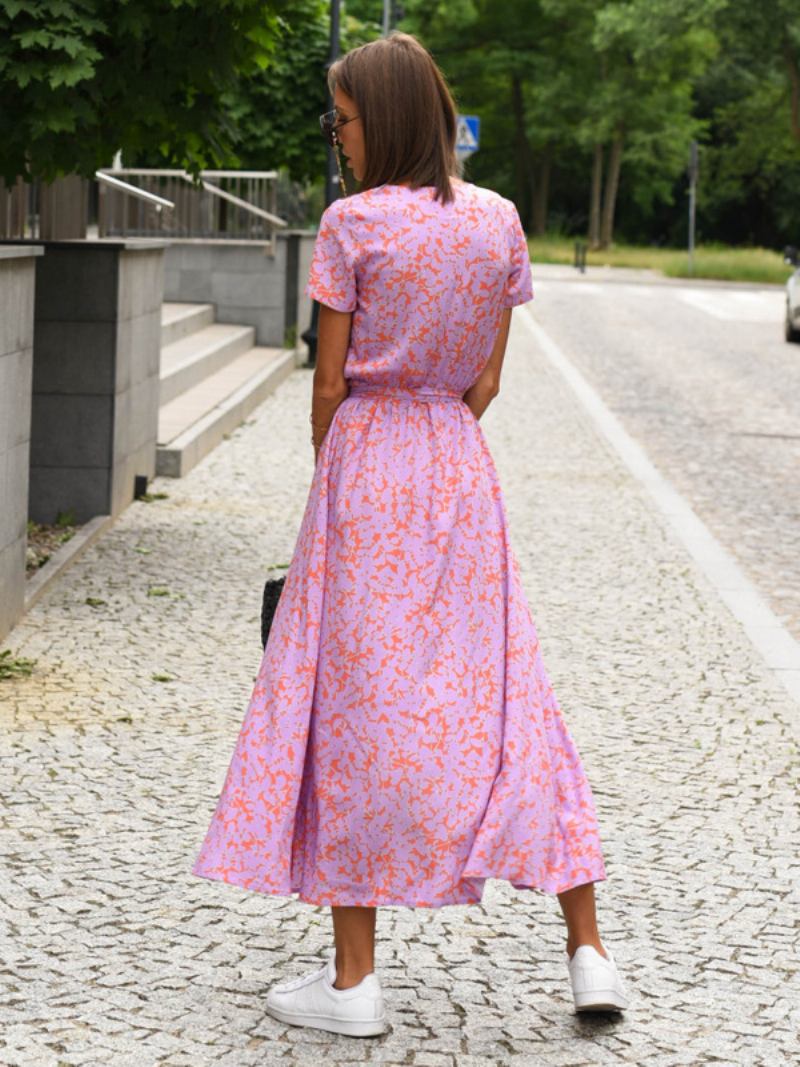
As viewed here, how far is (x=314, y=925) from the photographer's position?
13.7 feet

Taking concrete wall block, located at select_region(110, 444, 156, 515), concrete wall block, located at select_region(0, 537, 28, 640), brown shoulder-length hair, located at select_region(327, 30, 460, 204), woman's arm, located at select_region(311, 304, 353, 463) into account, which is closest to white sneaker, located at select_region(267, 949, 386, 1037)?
woman's arm, located at select_region(311, 304, 353, 463)

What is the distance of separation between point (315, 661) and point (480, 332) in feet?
2.21

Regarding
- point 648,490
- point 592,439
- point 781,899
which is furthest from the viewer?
point 592,439

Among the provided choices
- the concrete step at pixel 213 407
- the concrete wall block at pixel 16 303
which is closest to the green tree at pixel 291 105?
the concrete step at pixel 213 407

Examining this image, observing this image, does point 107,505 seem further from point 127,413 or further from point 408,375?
point 408,375

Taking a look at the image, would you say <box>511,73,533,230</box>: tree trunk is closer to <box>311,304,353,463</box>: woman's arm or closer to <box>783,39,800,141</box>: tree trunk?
<box>783,39,800,141</box>: tree trunk

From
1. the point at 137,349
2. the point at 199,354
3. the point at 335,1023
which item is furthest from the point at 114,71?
the point at 199,354

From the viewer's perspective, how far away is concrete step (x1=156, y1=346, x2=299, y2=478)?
11453 mm

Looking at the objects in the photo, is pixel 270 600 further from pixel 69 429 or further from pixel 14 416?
pixel 69 429

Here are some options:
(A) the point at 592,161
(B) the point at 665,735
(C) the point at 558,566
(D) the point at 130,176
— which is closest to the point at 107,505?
(C) the point at 558,566

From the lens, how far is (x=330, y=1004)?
358 centimetres

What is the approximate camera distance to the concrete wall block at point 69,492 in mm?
9359

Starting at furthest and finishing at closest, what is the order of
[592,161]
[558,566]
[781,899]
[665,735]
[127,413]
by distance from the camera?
[592,161], [127,413], [558,566], [665,735], [781,899]

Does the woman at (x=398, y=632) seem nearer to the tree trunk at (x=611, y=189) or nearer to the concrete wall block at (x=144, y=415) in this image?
the concrete wall block at (x=144, y=415)
